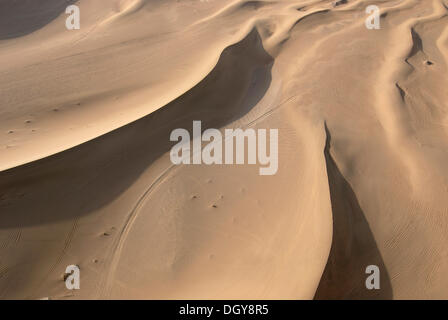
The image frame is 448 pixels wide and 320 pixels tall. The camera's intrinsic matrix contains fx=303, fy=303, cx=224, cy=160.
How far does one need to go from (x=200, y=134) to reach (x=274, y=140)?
0.96 m

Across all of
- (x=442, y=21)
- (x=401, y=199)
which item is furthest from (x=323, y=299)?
(x=442, y=21)

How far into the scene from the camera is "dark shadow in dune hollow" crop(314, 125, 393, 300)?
2502 millimetres

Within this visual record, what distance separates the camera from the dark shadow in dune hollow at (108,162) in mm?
2986

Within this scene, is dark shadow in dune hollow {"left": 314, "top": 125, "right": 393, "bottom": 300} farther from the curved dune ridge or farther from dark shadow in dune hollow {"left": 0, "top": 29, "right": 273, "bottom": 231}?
dark shadow in dune hollow {"left": 0, "top": 29, "right": 273, "bottom": 231}

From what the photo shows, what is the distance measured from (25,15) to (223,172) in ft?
20.6

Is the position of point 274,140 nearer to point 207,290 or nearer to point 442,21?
point 207,290

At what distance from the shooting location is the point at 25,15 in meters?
6.65

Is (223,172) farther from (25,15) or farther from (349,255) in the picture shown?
(25,15)

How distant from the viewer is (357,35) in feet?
19.8

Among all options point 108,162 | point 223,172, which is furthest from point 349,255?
point 108,162

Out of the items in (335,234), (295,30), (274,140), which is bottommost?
(335,234)

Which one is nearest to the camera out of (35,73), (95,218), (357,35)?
(95,218)

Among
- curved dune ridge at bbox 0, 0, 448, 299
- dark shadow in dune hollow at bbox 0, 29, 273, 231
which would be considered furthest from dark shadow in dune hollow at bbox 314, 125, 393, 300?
dark shadow in dune hollow at bbox 0, 29, 273, 231

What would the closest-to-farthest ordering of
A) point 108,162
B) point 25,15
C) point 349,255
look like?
point 349,255
point 108,162
point 25,15
